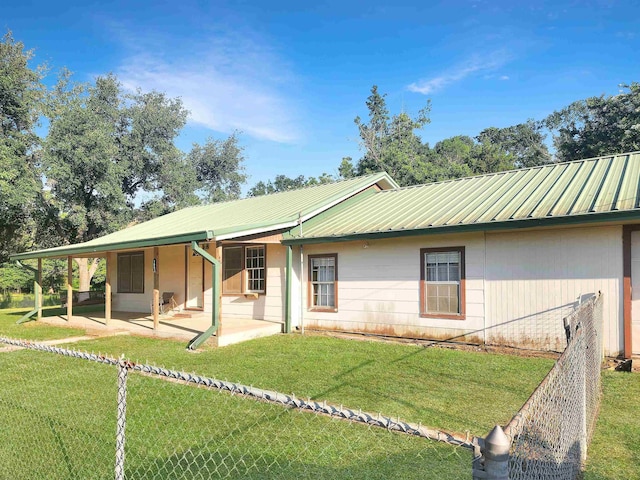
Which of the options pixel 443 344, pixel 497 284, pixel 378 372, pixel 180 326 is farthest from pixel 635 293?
pixel 180 326

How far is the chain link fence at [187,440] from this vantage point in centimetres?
412

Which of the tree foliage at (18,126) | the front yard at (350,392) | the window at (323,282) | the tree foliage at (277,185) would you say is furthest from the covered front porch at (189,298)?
the tree foliage at (277,185)

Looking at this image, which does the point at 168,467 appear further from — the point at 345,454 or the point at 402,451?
the point at 402,451

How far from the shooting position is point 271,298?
13.4 meters

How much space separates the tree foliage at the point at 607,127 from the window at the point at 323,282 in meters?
23.6

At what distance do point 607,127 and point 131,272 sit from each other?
96.8ft

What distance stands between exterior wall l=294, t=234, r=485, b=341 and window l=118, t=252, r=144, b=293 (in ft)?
26.7

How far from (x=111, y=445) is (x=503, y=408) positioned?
459 centimetres

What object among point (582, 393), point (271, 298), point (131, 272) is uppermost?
point (131, 272)

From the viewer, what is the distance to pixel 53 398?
6648mm

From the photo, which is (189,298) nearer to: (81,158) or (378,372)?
(378,372)

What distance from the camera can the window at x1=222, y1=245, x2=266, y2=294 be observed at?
551 inches

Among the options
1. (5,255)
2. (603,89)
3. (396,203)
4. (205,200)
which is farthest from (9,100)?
(603,89)

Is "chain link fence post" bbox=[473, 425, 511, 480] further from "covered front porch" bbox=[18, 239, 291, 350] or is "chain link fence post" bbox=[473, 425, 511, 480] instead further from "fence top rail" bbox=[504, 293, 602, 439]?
"covered front porch" bbox=[18, 239, 291, 350]
